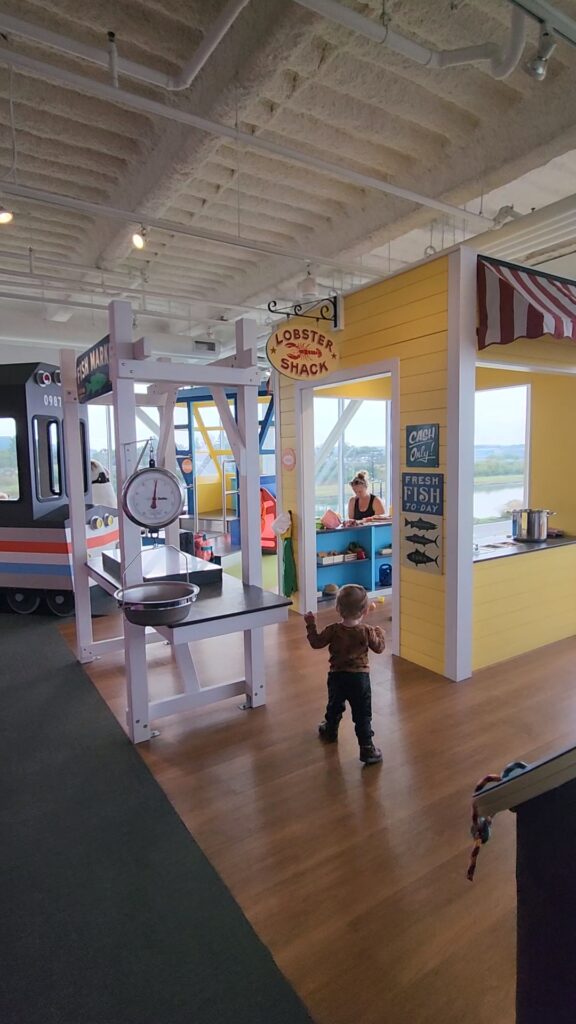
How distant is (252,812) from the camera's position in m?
2.90

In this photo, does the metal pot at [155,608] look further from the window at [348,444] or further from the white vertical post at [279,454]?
the window at [348,444]

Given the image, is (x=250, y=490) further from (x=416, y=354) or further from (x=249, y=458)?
(x=416, y=354)

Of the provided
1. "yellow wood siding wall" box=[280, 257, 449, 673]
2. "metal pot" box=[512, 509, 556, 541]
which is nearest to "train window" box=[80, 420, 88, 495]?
"yellow wood siding wall" box=[280, 257, 449, 673]

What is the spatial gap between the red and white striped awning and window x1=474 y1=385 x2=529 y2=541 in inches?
83.1

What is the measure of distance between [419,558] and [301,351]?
2195 mm

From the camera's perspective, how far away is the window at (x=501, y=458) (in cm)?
663

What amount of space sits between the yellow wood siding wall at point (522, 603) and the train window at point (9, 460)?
539 centimetres

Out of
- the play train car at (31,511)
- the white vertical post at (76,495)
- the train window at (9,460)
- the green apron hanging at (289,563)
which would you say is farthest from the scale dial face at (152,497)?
the train window at (9,460)

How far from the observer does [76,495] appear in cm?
496

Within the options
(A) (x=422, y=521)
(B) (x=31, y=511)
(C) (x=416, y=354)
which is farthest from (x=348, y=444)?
(A) (x=422, y=521)

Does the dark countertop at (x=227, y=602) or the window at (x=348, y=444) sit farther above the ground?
the window at (x=348, y=444)

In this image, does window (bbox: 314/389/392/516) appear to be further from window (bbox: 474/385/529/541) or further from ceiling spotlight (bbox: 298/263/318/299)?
ceiling spotlight (bbox: 298/263/318/299)

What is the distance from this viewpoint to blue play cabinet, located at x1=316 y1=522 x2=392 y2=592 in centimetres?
669

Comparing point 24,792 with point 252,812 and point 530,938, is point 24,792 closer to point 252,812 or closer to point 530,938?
point 252,812
